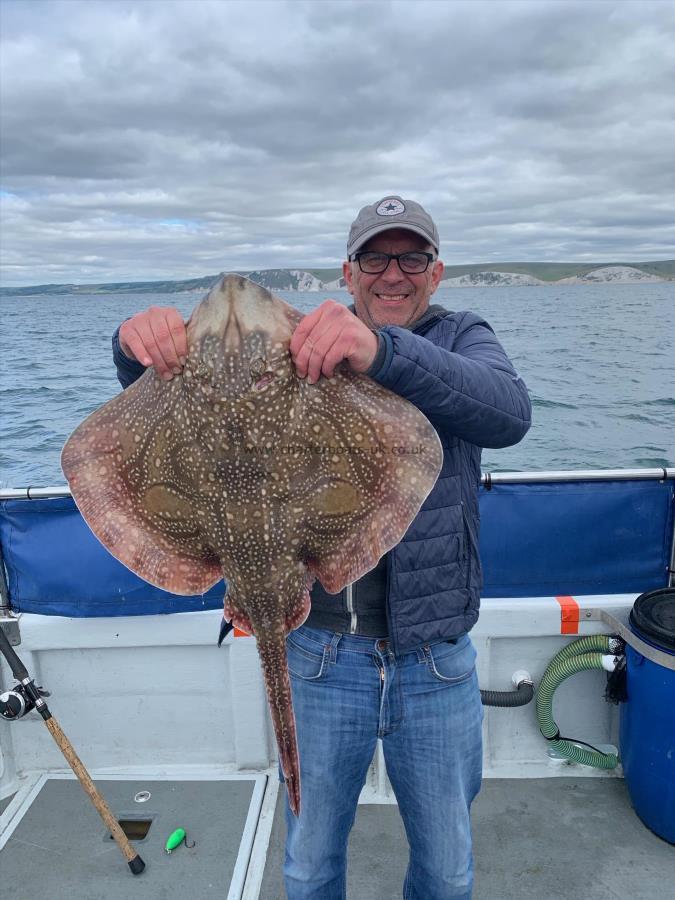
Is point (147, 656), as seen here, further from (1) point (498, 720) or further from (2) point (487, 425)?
(2) point (487, 425)

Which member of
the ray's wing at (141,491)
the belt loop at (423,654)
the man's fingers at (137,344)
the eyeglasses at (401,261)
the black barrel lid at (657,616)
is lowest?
the black barrel lid at (657,616)

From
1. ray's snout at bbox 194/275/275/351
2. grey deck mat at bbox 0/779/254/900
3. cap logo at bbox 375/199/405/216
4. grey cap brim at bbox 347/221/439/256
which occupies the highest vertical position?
cap logo at bbox 375/199/405/216

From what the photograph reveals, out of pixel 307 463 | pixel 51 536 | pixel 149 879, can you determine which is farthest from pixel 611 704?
pixel 51 536

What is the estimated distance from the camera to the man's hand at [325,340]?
6.72 feet

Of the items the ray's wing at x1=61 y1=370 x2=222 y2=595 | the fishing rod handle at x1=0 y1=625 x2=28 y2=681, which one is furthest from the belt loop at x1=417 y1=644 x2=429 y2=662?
the fishing rod handle at x1=0 y1=625 x2=28 y2=681

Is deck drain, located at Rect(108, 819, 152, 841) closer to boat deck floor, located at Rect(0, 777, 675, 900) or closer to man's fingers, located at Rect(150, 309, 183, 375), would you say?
boat deck floor, located at Rect(0, 777, 675, 900)

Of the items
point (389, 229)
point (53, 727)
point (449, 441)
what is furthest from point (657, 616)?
point (53, 727)

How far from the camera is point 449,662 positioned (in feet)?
Result: 9.28

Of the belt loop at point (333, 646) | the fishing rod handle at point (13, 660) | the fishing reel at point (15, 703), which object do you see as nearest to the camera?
the belt loop at point (333, 646)

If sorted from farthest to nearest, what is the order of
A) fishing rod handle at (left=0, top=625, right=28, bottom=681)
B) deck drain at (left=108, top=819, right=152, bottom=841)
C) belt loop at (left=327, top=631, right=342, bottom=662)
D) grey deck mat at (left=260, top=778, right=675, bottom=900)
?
deck drain at (left=108, top=819, right=152, bottom=841) < fishing rod handle at (left=0, top=625, right=28, bottom=681) < grey deck mat at (left=260, top=778, right=675, bottom=900) < belt loop at (left=327, top=631, right=342, bottom=662)

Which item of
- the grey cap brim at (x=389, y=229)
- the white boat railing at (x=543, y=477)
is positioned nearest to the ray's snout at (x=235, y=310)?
the grey cap brim at (x=389, y=229)

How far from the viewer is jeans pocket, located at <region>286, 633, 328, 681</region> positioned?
9.29 ft

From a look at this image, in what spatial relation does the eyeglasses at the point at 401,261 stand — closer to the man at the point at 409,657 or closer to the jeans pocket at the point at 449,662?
the man at the point at 409,657

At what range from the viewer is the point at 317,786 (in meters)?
2.87
